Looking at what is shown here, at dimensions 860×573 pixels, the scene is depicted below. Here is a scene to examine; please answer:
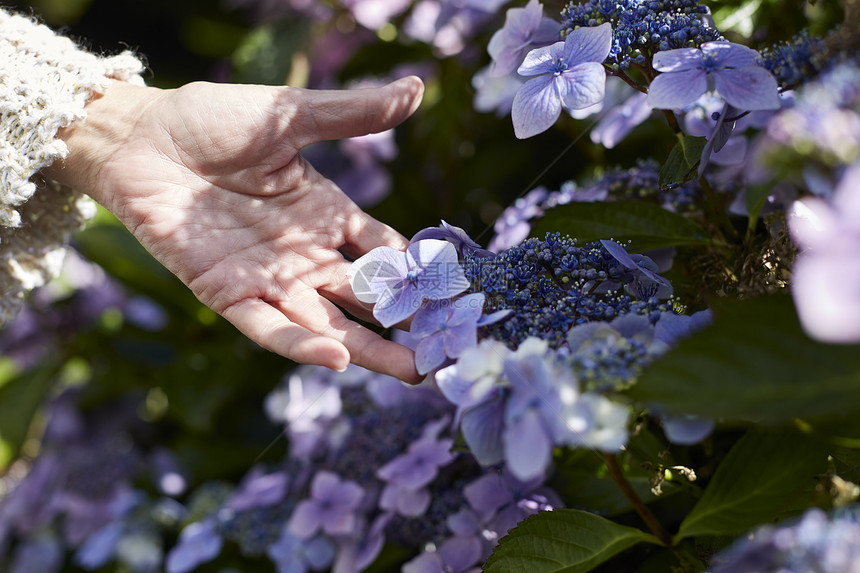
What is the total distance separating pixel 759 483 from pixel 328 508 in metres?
0.66

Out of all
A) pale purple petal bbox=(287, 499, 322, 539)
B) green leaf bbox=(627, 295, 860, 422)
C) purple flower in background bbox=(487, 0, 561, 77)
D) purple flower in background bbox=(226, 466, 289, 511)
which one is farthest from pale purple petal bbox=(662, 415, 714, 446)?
purple flower in background bbox=(226, 466, 289, 511)

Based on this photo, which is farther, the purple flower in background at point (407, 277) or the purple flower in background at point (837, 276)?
the purple flower in background at point (407, 277)

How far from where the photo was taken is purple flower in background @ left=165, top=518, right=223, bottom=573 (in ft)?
3.75

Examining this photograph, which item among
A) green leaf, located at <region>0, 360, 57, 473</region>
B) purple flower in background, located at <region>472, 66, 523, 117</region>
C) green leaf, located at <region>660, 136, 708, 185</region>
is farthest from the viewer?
green leaf, located at <region>0, 360, 57, 473</region>

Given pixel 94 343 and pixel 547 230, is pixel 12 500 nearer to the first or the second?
pixel 94 343

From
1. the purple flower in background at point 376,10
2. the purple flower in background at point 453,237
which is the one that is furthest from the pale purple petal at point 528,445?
the purple flower in background at point 376,10

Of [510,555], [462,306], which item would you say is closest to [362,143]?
[462,306]

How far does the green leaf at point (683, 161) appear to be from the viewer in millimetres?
731

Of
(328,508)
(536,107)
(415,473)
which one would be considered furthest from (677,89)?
(328,508)

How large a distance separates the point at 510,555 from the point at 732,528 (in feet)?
0.71

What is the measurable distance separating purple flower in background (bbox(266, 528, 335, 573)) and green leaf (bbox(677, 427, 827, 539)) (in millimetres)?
603

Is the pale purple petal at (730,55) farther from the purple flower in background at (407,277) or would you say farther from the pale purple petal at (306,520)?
the pale purple petal at (306,520)

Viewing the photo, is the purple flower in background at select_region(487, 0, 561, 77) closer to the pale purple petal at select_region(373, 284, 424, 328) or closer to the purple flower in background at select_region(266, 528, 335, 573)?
the pale purple petal at select_region(373, 284, 424, 328)

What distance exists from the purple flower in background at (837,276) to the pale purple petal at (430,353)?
326 mm
